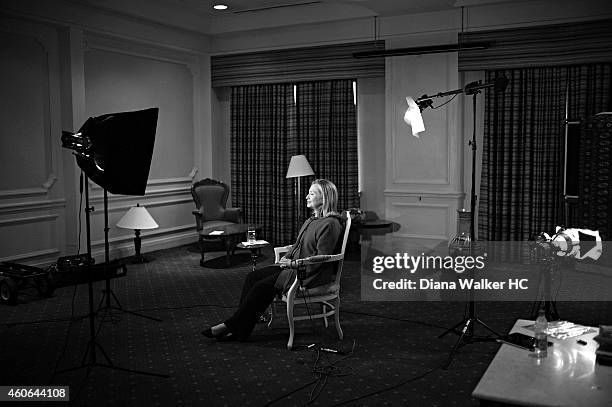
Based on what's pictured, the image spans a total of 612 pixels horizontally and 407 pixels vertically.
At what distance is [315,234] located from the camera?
4.27 metres

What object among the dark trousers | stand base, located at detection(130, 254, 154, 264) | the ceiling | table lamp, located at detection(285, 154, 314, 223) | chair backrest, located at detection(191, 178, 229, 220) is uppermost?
the ceiling

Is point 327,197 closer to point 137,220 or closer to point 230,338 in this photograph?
point 230,338

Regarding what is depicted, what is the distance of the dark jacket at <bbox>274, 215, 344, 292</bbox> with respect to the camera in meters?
4.20

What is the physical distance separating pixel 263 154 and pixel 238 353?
456 centimetres

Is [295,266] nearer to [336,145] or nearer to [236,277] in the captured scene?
[236,277]

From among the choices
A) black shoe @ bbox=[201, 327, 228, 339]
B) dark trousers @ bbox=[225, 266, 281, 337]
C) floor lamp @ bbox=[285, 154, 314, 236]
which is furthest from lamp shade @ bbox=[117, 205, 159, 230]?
dark trousers @ bbox=[225, 266, 281, 337]

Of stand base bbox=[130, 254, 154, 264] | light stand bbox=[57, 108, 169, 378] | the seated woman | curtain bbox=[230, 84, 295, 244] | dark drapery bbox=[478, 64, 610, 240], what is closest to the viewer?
light stand bbox=[57, 108, 169, 378]

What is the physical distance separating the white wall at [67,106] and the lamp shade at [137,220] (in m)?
0.25

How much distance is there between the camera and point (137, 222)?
22.9ft

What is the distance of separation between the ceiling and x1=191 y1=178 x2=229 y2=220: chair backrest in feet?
6.48

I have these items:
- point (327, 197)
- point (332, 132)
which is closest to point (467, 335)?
point (327, 197)

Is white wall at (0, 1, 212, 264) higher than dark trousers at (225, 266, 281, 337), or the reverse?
white wall at (0, 1, 212, 264)

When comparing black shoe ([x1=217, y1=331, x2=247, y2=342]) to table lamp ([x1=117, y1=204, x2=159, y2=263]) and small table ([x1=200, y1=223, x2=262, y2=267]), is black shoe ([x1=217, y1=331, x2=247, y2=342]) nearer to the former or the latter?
small table ([x1=200, y1=223, x2=262, y2=267])

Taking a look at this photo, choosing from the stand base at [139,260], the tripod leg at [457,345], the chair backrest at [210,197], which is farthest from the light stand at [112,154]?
the chair backrest at [210,197]
